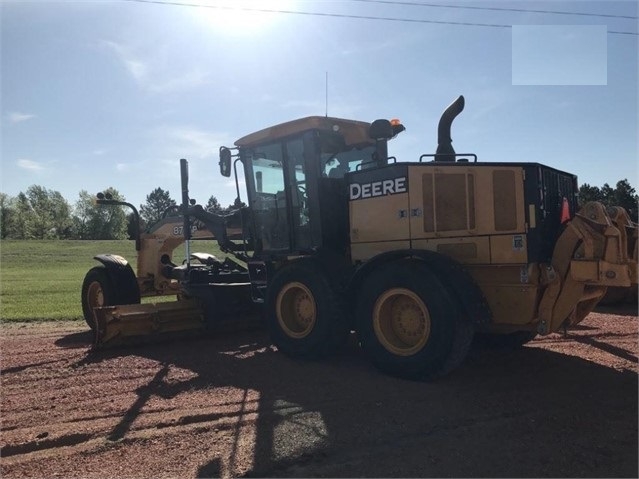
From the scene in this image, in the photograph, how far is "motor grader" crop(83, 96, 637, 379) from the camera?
566 cm

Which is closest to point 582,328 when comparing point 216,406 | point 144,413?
point 216,406

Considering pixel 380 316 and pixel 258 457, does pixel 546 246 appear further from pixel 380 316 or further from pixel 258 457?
pixel 258 457

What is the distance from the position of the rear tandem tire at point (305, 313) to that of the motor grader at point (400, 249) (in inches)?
0.7

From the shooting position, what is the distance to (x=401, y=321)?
617 centimetres

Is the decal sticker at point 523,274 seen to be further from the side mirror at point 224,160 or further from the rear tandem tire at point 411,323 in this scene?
the side mirror at point 224,160

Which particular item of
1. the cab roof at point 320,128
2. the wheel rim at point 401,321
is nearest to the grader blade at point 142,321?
the cab roof at point 320,128

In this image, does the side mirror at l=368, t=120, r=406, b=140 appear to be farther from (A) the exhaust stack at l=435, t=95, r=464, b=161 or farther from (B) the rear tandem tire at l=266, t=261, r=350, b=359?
(B) the rear tandem tire at l=266, t=261, r=350, b=359

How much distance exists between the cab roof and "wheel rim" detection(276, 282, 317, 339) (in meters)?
2.10

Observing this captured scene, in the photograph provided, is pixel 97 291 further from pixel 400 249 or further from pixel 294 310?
pixel 400 249

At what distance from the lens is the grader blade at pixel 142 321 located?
312 inches

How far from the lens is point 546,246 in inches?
235

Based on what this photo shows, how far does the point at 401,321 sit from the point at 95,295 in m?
6.65

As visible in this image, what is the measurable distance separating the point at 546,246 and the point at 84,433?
15.9 feet

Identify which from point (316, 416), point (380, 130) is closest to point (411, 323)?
point (316, 416)
